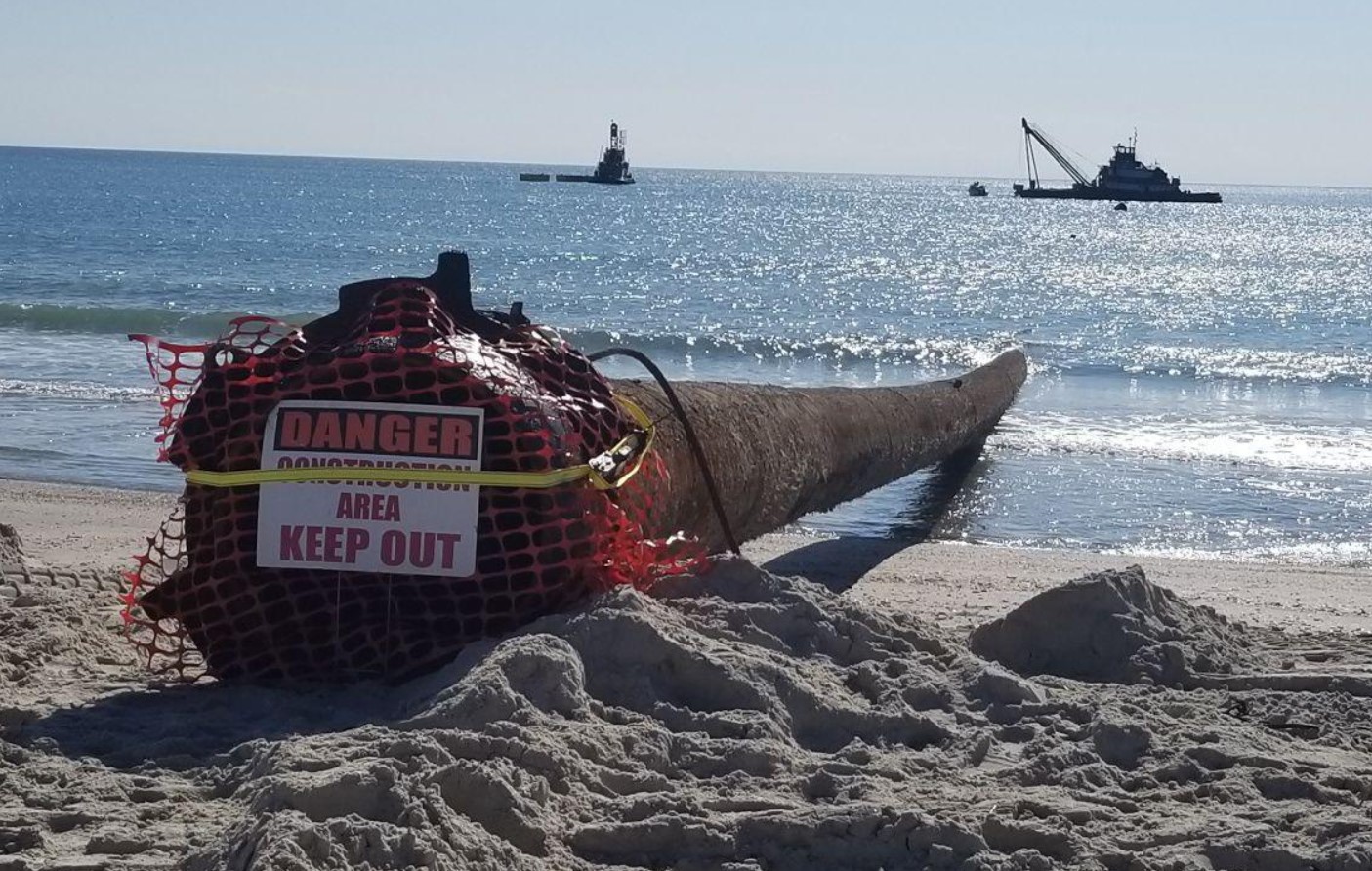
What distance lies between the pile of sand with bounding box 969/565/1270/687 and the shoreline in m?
1.60

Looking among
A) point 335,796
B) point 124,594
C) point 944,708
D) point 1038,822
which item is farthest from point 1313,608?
point 335,796

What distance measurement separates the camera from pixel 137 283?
33531 millimetres

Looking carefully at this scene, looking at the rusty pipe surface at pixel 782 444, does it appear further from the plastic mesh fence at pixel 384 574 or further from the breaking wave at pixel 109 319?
the breaking wave at pixel 109 319

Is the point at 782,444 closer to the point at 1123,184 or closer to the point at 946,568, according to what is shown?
the point at 946,568

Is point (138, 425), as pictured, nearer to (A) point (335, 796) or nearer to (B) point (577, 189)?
(A) point (335, 796)

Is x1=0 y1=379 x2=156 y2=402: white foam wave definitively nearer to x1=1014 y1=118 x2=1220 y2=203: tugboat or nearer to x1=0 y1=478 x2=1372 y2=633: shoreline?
x1=0 y1=478 x2=1372 y2=633: shoreline

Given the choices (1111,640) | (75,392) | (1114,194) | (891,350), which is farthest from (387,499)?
(1114,194)

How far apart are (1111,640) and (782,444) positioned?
2274 millimetres

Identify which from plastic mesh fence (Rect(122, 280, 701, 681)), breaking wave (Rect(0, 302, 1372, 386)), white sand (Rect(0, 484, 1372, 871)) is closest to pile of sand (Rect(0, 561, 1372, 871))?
white sand (Rect(0, 484, 1372, 871))

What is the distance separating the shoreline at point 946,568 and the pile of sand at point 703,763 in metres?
2.36

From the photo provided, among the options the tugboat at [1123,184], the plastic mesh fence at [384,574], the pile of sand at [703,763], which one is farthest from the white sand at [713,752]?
the tugboat at [1123,184]

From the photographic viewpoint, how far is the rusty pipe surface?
5.52 metres

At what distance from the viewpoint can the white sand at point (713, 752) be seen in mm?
3090

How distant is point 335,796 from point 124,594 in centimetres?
293
